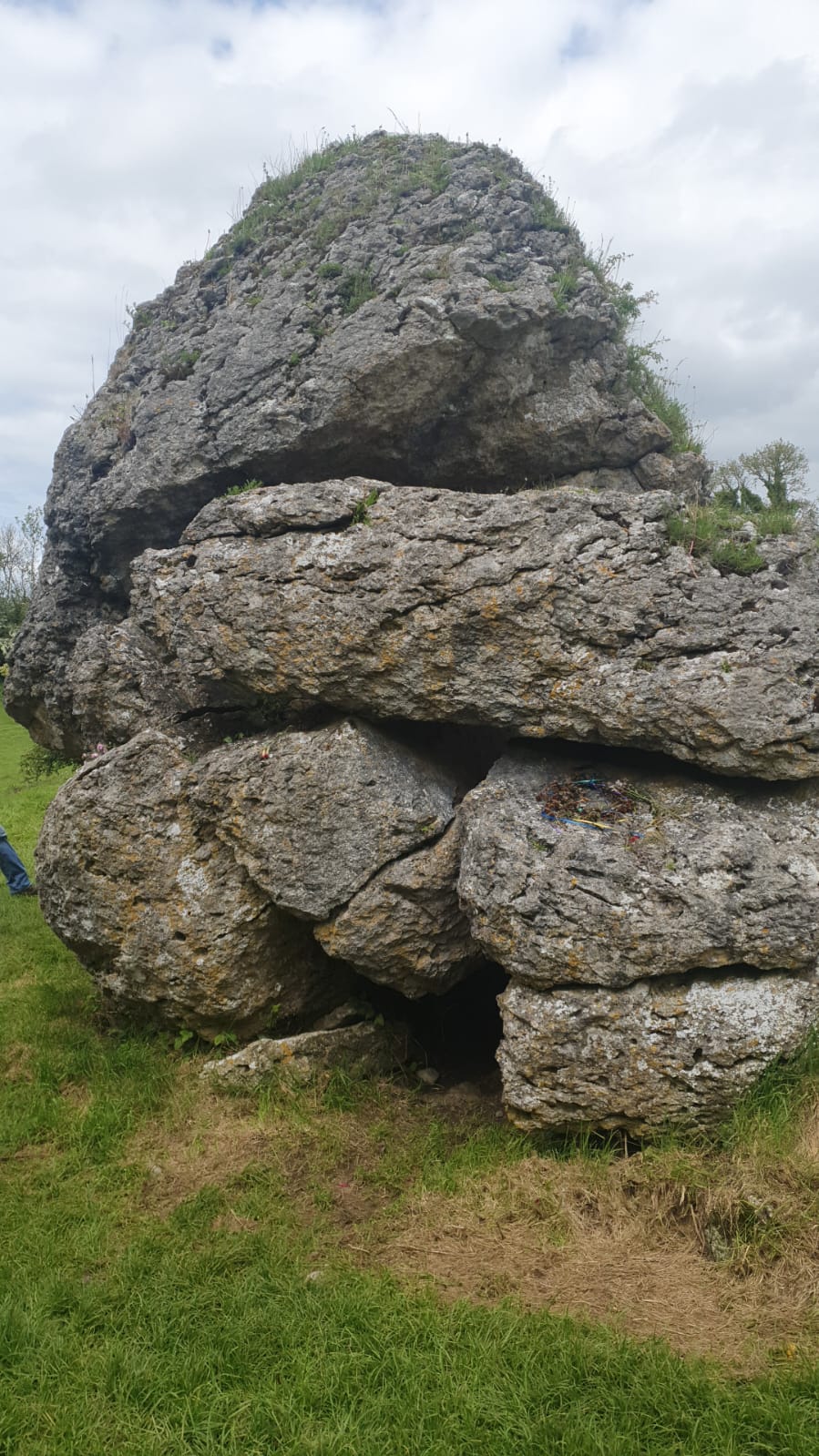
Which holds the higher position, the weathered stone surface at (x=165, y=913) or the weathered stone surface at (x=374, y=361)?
the weathered stone surface at (x=374, y=361)

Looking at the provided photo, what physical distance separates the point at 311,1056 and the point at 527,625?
430 centimetres

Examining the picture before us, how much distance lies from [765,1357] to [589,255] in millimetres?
10699

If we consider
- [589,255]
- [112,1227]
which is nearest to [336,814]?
[112,1227]

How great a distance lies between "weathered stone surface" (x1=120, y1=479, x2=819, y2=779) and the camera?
6699mm

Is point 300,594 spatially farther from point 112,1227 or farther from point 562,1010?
point 112,1227

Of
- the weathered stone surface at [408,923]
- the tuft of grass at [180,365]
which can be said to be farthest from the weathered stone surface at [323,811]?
the tuft of grass at [180,365]

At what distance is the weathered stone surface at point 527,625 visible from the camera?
22.0 feet

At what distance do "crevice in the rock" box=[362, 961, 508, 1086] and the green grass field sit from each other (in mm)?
898

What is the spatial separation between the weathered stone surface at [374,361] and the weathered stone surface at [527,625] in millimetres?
1648

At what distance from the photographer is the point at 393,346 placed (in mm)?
8844

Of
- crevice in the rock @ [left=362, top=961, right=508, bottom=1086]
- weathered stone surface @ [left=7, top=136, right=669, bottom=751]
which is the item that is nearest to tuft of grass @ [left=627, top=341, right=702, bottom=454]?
weathered stone surface @ [left=7, top=136, right=669, bottom=751]

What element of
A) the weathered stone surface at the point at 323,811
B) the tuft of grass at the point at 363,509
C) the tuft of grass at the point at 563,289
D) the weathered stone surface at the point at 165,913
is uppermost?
the tuft of grass at the point at 563,289

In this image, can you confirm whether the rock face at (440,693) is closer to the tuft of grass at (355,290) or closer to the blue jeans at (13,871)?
the tuft of grass at (355,290)

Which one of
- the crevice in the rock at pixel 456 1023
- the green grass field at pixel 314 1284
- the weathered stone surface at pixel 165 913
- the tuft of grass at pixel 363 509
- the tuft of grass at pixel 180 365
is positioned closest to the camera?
the green grass field at pixel 314 1284
